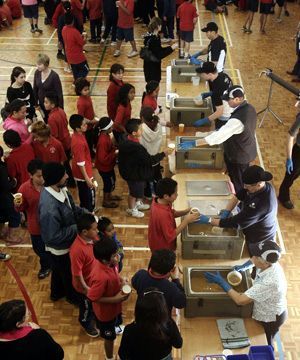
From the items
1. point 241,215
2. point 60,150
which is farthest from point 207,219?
point 60,150

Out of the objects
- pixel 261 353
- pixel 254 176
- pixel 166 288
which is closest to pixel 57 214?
pixel 166 288

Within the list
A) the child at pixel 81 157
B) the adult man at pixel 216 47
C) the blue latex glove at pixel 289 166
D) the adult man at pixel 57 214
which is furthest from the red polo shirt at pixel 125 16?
the adult man at pixel 57 214

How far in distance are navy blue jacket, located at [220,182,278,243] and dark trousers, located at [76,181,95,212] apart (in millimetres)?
2315

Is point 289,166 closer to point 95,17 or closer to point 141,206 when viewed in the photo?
point 141,206

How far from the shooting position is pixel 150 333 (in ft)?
9.42

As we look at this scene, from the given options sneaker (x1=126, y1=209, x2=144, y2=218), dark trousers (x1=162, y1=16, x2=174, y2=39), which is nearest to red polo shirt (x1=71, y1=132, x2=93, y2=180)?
sneaker (x1=126, y1=209, x2=144, y2=218)

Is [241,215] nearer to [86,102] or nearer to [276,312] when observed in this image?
[276,312]

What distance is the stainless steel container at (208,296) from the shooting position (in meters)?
3.57

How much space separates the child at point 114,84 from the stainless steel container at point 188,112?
91cm

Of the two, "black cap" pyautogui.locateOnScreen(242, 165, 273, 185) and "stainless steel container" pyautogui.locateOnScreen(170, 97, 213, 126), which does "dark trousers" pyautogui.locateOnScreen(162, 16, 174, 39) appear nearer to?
"stainless steel container" pyautogui.locateOnScreen(170, 97, 213, 126)

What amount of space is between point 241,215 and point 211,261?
532 millimetres

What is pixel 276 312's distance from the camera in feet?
11.8

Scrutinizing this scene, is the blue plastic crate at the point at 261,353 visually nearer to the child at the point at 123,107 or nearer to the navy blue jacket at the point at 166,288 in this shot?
the navy blue jacket at the point at 166,288

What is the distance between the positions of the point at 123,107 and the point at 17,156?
1.86m
